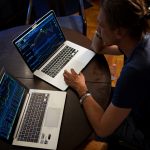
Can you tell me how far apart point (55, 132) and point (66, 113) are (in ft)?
0.38

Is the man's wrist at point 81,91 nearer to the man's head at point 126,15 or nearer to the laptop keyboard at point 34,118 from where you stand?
the laptop keyboard at point 34,118

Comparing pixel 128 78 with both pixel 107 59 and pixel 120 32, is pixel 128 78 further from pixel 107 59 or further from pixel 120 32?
pixel 107 59

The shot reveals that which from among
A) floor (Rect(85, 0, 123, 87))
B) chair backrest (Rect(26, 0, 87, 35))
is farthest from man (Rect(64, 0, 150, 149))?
chair backrest (Rect(26, 0, 87, 35))

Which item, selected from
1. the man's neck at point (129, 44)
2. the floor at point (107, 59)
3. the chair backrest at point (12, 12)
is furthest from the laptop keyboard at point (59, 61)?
the chair backrest at point (12, 12)

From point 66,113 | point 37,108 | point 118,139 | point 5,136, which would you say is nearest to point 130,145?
point 118,139

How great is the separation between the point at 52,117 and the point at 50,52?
443mm

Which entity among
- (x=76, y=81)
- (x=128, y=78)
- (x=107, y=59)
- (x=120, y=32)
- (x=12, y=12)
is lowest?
(x=107, y=59)

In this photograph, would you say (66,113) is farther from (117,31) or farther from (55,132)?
(117,31)

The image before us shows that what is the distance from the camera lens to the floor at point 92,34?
2450 mm

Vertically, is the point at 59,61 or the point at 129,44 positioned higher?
the point at 129,44

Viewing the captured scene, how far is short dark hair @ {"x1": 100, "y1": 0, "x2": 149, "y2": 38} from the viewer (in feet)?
3.63

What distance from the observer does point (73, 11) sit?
245cm

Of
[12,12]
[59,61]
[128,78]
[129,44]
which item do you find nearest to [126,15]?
[129,44]

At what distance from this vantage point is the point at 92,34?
9.63ft
